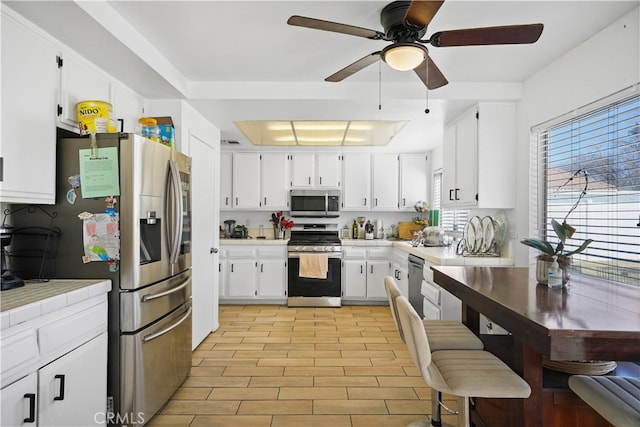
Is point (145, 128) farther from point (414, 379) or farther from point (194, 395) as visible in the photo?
point (414, 379)

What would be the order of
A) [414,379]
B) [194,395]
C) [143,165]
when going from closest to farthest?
[143,165], [194,395], [414,379]

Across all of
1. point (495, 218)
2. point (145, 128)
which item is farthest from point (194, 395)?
point (495, 218)

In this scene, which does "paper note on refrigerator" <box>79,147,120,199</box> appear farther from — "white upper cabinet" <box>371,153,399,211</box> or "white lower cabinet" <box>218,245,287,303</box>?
"white upper cabinet" <box>371,153,399,211</box>

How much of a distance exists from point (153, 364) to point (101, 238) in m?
0.81

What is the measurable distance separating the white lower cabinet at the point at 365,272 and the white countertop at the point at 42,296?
11.1 feet

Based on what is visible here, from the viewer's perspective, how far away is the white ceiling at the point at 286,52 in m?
1.89

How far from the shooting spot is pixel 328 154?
5219 mm

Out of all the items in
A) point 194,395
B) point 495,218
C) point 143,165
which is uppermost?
point 143,165

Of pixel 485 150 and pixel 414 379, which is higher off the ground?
pixel 485 150

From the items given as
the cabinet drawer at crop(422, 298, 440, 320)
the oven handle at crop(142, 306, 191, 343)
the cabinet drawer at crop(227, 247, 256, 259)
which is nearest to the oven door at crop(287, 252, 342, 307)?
the cabinet drawer at crop(227, 247, 256, 259)

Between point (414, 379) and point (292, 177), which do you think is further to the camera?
point (292, 177)

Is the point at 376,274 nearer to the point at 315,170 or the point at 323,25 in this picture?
the point at 315,170

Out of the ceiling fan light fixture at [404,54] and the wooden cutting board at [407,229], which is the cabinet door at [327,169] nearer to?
the wooden cutting board at [407,229]

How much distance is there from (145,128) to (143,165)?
2.00ft
